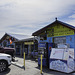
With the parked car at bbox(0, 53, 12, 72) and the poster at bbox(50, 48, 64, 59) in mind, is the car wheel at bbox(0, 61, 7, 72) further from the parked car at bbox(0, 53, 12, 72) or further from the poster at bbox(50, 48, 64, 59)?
the poster at bbox(50, 48, 64, 59)

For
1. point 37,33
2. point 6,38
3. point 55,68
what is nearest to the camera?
point 55,68

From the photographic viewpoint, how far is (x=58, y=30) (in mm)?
10164

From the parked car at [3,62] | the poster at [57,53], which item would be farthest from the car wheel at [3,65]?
the poster at [57,53]

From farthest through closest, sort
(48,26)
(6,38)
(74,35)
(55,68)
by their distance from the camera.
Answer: (6,38), (48,26), (74,35), (55,68)

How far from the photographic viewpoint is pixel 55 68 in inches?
309

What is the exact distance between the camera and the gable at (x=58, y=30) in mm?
9284

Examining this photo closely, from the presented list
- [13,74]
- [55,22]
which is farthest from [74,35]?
[13,74]

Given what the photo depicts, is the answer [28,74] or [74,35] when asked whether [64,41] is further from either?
[28,74]

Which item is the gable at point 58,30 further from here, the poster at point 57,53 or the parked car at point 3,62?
the parked car at point 3,62

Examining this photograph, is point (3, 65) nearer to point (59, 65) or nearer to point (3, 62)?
point (3, 62)

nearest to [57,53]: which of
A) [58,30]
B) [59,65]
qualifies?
[59,65]

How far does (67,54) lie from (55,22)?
376 cm

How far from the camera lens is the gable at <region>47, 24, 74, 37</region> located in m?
9.28

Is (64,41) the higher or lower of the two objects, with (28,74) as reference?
higher
